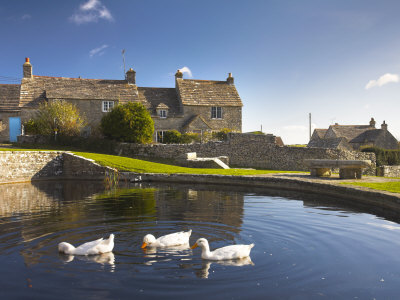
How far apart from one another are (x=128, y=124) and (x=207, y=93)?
1392 centimetres

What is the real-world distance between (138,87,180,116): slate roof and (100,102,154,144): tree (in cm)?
Result: 754

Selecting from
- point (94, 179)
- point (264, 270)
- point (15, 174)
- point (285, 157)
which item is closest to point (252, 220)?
point (264, 270)

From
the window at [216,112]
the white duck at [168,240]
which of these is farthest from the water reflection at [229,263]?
the window at [216,112]

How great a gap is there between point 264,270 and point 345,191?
850 cm

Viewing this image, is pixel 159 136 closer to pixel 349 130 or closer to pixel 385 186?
pixel 385 186

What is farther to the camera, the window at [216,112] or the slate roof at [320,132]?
the slate roof at [320,132]

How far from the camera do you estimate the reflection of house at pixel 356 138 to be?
174 feet

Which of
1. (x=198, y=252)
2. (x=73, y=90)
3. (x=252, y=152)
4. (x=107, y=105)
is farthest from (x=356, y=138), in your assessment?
(x=198, y=252)

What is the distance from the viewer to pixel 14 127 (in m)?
38.0

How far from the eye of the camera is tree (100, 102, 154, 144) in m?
33.2

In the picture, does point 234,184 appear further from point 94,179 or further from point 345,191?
point 94,179

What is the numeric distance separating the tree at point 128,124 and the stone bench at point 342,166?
761 inches

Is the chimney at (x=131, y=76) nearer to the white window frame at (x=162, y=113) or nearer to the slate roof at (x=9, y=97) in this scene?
the white window frame at (x=162, y=113)

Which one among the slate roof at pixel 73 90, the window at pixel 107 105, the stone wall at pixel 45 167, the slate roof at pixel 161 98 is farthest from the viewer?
the slate roof at pixel 161 98
